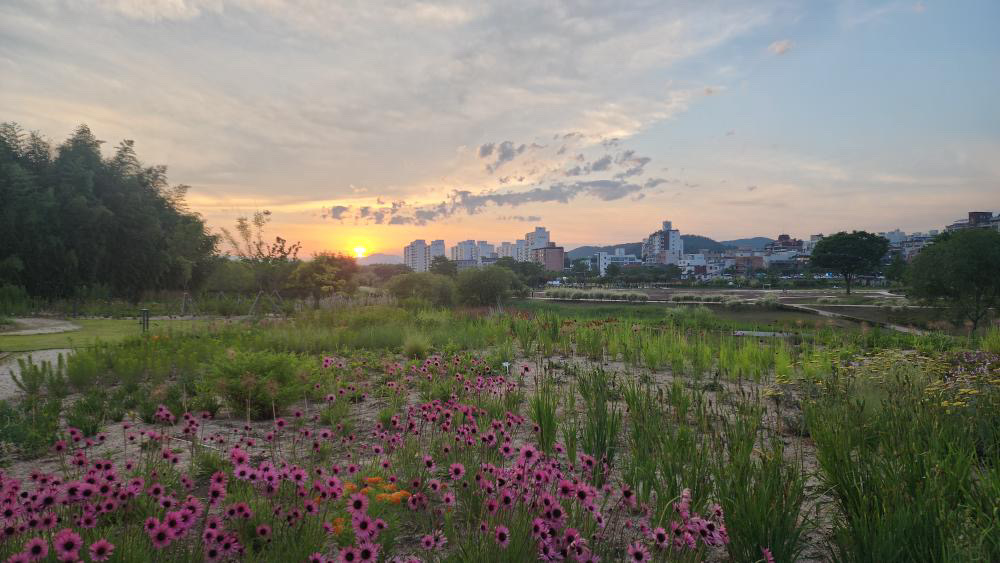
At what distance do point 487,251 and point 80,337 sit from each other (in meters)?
165

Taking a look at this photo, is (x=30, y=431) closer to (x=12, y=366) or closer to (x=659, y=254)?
(x=12, y=366)

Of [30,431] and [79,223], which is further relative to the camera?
[79,223]

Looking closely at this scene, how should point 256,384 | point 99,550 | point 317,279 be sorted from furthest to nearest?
1. point 317,279
2. point 256,384
3. point 99,550

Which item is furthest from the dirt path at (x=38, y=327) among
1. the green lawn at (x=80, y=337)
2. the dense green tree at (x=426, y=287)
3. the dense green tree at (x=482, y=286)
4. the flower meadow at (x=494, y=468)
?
the dense green tree at (x=482, y=286)

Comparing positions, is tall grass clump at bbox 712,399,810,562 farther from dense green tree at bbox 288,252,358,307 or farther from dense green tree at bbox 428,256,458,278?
dense green tree at bbox 428,256,458,278

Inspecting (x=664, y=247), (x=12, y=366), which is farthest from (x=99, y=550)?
(x=664, y=247)

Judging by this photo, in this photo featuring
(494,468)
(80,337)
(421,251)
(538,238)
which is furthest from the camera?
(538,238)


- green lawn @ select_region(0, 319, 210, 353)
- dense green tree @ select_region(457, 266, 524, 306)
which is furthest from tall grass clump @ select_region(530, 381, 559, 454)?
dense green tree @ select_region(457, 266, 524, 306)

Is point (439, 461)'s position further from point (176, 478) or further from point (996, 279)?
point (996, 279)

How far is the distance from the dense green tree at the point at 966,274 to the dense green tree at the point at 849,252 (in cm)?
2815

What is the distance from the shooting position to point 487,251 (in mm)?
173750

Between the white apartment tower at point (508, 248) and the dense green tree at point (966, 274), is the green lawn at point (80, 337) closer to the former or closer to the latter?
the dense green tree at point (966, 274)

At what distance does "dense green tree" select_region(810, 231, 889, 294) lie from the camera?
4425cm

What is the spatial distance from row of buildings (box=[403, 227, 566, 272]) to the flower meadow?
385 feet
